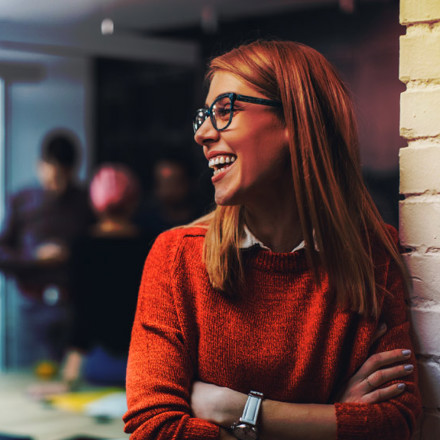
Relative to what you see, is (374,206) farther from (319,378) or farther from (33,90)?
(33,90)

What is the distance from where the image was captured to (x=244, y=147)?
1408 millimetres

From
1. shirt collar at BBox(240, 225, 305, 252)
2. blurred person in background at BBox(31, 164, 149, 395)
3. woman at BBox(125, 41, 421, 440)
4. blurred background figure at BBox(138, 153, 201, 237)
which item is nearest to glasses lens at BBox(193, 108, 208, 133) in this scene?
woman at BBox(125, 41, 421, 440)

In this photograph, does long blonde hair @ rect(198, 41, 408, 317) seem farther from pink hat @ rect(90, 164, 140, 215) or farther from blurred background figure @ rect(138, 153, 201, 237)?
blurred background figure @ rect(138, 153, 201, 237)

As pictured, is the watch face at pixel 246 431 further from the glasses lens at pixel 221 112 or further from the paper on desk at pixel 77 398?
the paper on desk at pixel 77 398

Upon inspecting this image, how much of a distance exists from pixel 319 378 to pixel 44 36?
5.92 m

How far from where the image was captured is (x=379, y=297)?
1485 mm

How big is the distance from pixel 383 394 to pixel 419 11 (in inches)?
36.1

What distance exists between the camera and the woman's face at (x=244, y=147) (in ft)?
4.61

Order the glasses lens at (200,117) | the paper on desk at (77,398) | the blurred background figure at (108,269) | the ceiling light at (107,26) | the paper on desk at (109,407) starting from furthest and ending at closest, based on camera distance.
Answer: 1. the ceiling light at (107,26)
2. the paper on desk at (77,398)
3. the paper on desk at (109,407)
4. the blurred background figure at (108,269)
5. the glasses lens at (200,117)

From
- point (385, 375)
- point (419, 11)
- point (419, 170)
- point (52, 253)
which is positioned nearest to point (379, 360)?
point (385, 375)

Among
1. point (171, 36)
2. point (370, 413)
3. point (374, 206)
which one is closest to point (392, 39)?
point (171, 36)

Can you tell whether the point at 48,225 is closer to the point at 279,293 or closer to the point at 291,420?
the point at 279,293

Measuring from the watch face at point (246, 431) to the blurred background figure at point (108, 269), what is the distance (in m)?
2.18

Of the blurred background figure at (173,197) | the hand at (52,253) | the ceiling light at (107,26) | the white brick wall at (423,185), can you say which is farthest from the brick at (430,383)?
the ceiling light at (107,26)
